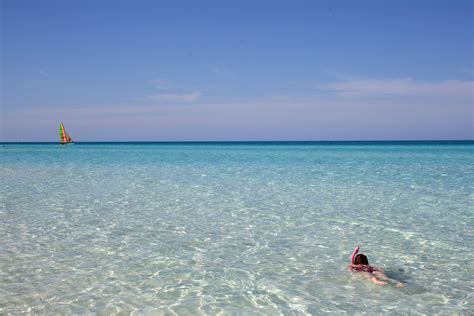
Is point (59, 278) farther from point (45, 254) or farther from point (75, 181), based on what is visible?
point (75, 181)

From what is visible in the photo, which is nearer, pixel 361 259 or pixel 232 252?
pixel 361 259

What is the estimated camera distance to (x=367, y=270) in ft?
21.0

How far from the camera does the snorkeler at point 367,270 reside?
6.09 metres

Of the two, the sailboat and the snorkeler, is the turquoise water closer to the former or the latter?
the snorkeler

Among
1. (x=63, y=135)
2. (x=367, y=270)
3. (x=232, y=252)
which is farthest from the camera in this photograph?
(x=63, y=135)

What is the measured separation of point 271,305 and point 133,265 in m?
2.68

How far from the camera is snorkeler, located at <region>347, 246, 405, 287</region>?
6.09 m

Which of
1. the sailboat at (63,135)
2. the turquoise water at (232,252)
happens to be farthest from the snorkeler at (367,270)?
the sailboat at (63,135)

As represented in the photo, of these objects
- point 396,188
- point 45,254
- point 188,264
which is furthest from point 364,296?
point 396,188

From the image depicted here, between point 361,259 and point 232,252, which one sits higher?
point 361,259

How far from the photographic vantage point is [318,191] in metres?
15.4

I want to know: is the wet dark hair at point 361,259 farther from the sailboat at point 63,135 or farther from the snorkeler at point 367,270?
the sailboat at point 63,135

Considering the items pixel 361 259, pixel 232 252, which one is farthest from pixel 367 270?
pixel 232 252

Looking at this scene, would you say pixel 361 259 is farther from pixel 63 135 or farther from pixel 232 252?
pixel 63 135
